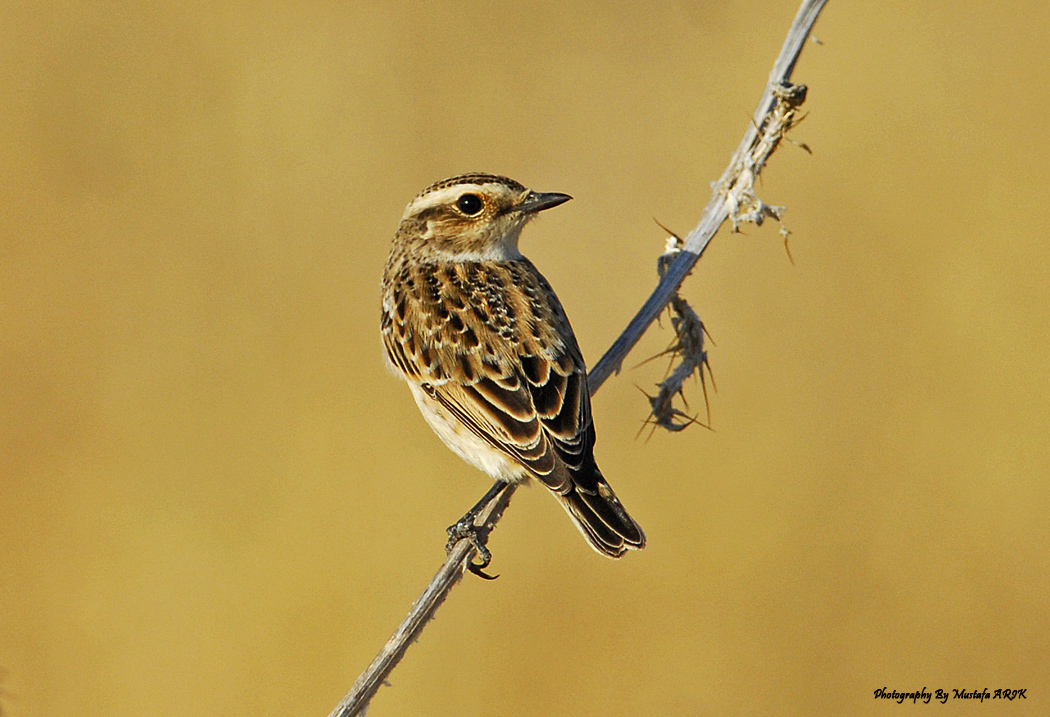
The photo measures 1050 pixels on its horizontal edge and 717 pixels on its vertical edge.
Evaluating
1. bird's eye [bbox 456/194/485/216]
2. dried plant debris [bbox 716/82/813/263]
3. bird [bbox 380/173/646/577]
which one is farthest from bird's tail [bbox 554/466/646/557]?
bird's eye [bbox 456/194/485/216]

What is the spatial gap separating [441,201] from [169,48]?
6565 mm

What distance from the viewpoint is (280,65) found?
11070 millimetres

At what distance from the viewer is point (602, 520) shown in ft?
14.7

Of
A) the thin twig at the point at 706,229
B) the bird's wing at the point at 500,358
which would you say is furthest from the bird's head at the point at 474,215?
the thin twig at the point at 706,229

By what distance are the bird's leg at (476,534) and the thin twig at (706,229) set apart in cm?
6

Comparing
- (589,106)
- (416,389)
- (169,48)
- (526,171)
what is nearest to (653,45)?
(589,106)

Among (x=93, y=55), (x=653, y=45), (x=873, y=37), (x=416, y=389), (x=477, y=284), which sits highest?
(x=873, y=37)

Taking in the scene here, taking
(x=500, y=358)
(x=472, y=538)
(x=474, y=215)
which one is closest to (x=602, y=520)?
(x=472, y=538)

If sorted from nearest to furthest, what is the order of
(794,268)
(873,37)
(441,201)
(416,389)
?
(416,389) < (441,201) < (794,268) < (873,37)

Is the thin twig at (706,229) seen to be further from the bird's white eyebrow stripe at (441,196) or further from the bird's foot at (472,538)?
the bird's white eyebrow stripe at (441,196)

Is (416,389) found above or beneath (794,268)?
beneath

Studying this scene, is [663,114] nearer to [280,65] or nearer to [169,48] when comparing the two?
[280,65]

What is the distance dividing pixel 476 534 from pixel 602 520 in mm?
592

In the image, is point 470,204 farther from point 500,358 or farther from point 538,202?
point 500,358
